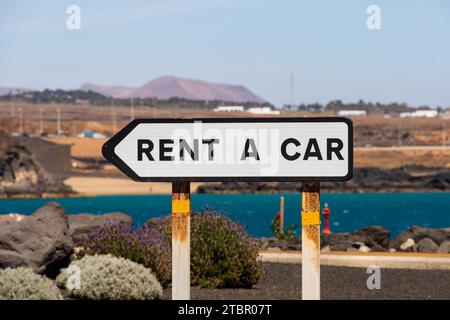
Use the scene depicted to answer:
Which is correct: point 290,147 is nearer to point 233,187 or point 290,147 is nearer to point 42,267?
point 42,267

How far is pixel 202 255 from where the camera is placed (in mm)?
17609

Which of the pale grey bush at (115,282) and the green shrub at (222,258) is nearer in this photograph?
the pale grey bush at (115,282)

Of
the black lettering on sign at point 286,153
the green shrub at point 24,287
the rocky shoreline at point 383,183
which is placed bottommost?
the rocky shoreline at point 383,183

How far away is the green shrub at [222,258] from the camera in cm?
1745

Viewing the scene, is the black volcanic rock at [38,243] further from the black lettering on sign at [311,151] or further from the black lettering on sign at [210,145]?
the black lettering on sign at [311,151]

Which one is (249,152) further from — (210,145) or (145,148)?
(145,148)

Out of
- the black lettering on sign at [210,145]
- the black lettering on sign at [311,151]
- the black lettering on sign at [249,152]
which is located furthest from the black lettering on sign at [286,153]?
the black lettering on sign at [210,145]

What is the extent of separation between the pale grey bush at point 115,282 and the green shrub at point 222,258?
214 cm

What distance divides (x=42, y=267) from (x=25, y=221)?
905 millimetres

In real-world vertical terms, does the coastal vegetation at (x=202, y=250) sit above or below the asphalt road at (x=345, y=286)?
above

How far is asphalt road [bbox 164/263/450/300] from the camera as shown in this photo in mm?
16578

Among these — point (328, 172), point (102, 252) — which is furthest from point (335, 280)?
point (328, 172)

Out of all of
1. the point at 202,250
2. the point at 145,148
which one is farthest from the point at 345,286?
the point at 145,148

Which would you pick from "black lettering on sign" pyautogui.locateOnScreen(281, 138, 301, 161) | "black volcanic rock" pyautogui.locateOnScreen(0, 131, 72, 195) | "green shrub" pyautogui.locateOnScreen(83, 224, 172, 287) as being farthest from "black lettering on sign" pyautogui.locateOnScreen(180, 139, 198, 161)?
"black volcanic rock" pyautogui.locateOnScreen(0, 131, 72, 195)
